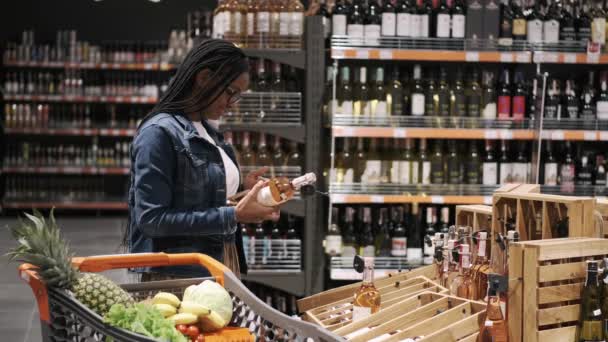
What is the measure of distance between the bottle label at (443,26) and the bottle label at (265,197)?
297 centimetres

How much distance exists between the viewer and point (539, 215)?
2232mm

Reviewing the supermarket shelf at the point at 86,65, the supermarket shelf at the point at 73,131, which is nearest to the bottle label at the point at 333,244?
the supermarket shelf at the point at 86,65

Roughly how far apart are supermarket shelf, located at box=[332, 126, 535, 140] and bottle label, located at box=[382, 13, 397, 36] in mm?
621

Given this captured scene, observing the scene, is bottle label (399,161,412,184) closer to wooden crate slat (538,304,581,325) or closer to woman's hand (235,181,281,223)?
Answer: woman's hand (235,181,281,223)

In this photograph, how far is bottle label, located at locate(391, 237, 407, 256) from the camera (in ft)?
16.3

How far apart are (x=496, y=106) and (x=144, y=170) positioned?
3450 millimetres

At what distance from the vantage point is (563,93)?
5453 mm

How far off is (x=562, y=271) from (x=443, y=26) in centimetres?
326

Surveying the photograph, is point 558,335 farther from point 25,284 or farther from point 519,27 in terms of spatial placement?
point 25,284

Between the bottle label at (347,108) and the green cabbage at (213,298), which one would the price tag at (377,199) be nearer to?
the bottle label at (347,108)

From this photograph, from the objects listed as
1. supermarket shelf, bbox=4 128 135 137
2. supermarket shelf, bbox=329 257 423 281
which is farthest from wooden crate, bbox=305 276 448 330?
supermarket shelf, bbox=4 128 135 137

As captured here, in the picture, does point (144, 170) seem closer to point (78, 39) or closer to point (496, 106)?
point (496, 106)

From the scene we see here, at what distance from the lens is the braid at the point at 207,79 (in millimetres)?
2328

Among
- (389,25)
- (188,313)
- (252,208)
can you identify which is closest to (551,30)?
(389,25)
